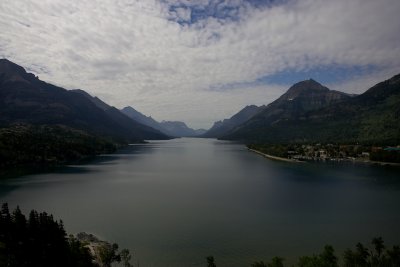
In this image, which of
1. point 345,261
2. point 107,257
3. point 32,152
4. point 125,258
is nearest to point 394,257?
point 345,261

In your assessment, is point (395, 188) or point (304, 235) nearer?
point (304, 235)

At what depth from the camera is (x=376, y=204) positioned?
72000 mm

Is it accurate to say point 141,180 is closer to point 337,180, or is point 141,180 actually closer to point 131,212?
point 131,212

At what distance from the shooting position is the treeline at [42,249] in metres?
35.4

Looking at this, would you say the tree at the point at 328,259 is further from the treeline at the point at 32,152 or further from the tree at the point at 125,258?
the treeline at the point at 32,152

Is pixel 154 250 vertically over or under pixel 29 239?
under

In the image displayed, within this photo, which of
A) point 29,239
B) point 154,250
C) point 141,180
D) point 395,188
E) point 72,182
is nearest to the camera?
point 29,239

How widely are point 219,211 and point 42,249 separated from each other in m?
35.3

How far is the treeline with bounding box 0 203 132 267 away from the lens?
35438mm

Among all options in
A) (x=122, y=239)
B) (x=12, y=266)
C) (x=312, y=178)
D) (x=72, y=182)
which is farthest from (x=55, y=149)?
(x=12, y=266)

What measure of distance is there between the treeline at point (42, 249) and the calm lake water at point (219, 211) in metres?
5.54

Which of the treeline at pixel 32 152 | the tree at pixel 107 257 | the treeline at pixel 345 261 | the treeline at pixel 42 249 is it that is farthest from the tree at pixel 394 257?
the treeline at pixel 32 152

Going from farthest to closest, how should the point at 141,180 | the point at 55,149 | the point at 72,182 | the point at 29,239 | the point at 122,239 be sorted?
the point at 55,149, the point at 141,180, the point at 72,182, the point at 122,239, the point at 29,239

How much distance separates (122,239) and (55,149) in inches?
5039
